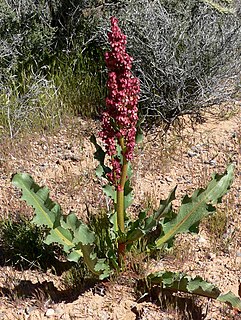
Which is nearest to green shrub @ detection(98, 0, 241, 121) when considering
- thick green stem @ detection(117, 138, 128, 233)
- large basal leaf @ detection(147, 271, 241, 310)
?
thick green stem @ detection(117, 138, 128, 233)

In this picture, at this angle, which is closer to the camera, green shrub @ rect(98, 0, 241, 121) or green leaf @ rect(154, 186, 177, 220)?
green leaf @ rect(154, 186, 177, 220)

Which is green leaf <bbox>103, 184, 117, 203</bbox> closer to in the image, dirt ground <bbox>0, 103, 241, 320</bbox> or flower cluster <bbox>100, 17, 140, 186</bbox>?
dirt ground <bbox>0, 103, 241, 320</bbox>

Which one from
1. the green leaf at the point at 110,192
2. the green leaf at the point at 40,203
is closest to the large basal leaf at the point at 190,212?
the green leaf at the point at 110,192

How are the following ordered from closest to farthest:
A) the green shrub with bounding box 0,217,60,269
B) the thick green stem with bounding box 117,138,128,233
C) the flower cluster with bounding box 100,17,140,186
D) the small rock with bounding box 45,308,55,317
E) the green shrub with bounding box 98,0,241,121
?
the flower cluster with bounding box 100,17,140,186 → the thick green stem with bounding box 117,138,128,233 → the small rock with bounding box 45,308,55,317 → the green shrub with bounding box 0,217,60,269 → the green shrub with bounding box 98,0,241,121

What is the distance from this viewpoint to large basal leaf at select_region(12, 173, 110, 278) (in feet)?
10.00

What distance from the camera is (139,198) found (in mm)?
4074

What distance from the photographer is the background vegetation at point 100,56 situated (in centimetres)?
479

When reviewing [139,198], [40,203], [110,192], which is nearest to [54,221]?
[40,203]

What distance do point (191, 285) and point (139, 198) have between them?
3.94 feet

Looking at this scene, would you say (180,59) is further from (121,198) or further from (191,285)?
(191,285)

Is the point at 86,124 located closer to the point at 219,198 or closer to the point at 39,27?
the point at 39,27

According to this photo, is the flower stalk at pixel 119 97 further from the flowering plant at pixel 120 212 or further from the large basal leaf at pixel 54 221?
the large basal leaf at pixel 54 221

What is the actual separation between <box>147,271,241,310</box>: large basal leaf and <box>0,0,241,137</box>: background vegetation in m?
1.90

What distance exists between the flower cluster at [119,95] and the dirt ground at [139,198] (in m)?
0.99
